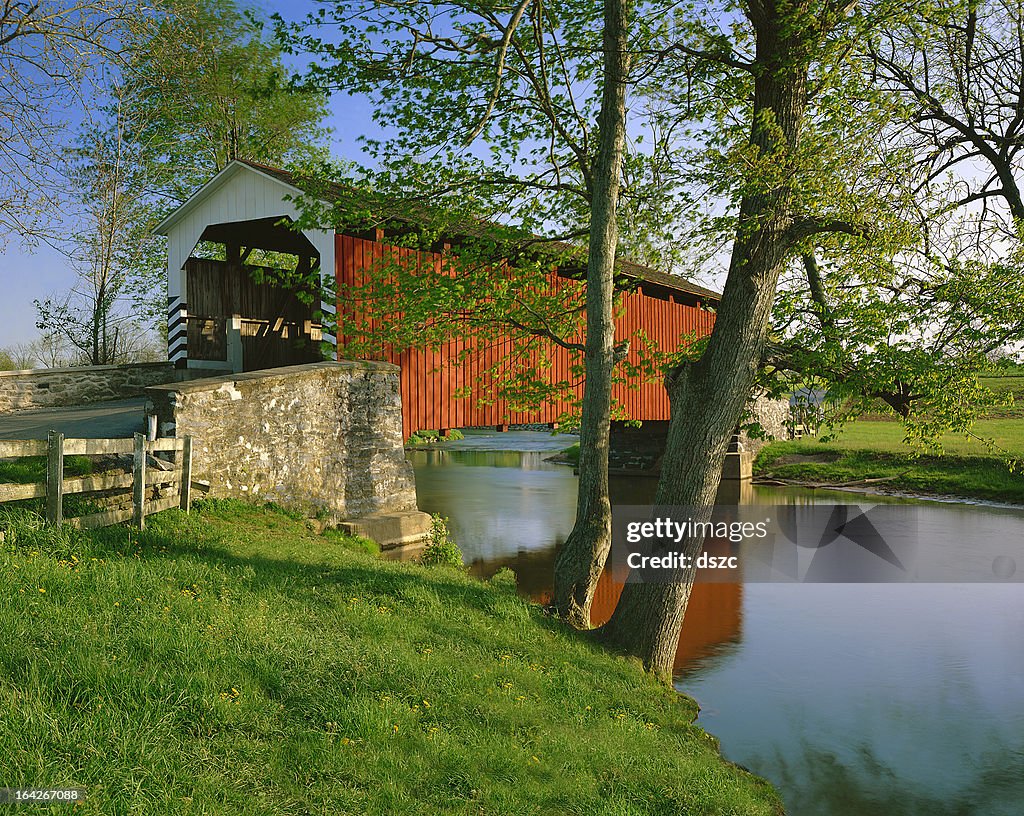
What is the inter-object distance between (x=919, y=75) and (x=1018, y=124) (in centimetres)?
108

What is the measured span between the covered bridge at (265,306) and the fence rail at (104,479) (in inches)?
134

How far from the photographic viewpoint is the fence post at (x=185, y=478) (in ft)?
24.4

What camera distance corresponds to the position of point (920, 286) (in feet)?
21.6

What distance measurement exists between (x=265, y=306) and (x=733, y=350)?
32.0ft

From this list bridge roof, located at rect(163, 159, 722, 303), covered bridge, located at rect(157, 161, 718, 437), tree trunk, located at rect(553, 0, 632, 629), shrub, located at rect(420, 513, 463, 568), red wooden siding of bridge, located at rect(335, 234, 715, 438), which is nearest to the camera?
tree trunk, located at rect(553, 0, 632, 629)

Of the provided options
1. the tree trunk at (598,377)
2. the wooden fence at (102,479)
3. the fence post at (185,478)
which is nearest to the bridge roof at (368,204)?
the tree trunk at (598,377)

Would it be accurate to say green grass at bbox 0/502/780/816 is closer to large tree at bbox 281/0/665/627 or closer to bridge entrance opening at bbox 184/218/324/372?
large tree at bbox 281/0/665/627

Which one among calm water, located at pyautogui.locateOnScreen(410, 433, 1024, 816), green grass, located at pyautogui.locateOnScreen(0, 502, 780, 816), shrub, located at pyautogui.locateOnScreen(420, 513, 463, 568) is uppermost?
green grass, located at pyautogui.locateOnScreen(0, 502, 780, 816)

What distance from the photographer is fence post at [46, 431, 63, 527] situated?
531 centimetres

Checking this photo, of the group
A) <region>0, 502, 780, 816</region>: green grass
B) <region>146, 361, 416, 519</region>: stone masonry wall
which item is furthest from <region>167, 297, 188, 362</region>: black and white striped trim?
<region>0, 502, 780, 816</region>: green grass

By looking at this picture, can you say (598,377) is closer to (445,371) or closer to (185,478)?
(185,478)

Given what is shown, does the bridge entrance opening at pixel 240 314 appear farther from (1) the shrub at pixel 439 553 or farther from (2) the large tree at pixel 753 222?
(2) the large tree at pixel 753 222

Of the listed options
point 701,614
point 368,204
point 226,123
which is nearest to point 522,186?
point 368,204

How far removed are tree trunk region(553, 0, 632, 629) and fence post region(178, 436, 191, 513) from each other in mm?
3765
